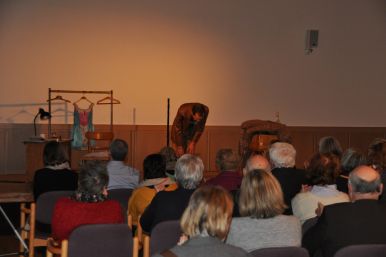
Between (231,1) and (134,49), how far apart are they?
7.15ft

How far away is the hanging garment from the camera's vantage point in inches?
361

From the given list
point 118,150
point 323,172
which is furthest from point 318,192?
point 118,150

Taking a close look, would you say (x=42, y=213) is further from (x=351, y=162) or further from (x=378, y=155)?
(x=378, y=155)

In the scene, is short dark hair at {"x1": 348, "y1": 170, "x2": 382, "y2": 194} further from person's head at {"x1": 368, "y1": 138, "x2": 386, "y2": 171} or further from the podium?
the podium

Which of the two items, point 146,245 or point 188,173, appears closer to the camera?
point 146,245

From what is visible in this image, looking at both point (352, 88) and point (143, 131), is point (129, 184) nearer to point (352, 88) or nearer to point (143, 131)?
point (143, 131)

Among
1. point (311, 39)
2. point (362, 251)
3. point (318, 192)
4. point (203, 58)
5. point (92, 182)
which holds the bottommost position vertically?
point (362, 251)

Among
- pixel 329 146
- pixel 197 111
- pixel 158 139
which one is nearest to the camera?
pixel 329 146

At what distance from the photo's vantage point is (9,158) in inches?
366

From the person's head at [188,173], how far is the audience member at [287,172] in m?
0.90

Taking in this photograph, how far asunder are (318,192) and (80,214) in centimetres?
165

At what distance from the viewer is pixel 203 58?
10461 mm

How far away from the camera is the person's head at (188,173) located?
3605mm

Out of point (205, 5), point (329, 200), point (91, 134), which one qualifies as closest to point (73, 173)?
point (329, 200)
